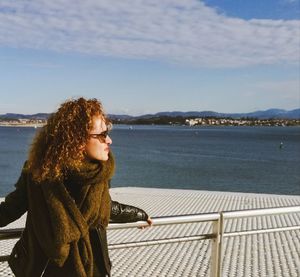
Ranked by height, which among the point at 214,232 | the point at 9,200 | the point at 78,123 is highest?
the point at 78,123

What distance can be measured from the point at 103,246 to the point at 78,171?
386mm

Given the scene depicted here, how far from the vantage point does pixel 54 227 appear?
1.99m

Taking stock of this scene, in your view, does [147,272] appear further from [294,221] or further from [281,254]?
[294,221]

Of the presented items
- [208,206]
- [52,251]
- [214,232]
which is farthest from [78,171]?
[208,206]

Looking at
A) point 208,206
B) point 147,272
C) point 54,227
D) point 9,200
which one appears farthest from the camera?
point 208,206

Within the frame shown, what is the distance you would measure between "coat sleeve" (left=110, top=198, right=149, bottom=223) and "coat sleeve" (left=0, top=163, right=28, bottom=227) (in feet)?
1.56

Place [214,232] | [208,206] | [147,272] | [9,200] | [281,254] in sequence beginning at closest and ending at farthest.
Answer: [9,200] → [214,232] → [147,272] → [281,254] → [208,206]

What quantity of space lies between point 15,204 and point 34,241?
0.67ft

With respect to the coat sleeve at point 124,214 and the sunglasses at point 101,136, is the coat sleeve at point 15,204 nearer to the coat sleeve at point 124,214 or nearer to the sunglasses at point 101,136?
the sunglasses at point 101,136

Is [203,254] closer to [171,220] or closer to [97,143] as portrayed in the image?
[171,220]

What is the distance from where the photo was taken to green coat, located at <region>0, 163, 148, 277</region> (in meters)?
2.05

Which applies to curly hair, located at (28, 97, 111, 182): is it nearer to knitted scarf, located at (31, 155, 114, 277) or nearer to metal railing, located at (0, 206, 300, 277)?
knitted scarf, located at (31, 155, 114, 277)

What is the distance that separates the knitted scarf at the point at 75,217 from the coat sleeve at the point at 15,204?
16 centimetres

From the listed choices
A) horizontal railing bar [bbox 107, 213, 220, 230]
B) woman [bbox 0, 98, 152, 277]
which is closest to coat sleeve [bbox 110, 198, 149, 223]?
horizontal railing bar [bbox 107, 213, 220, 230]
